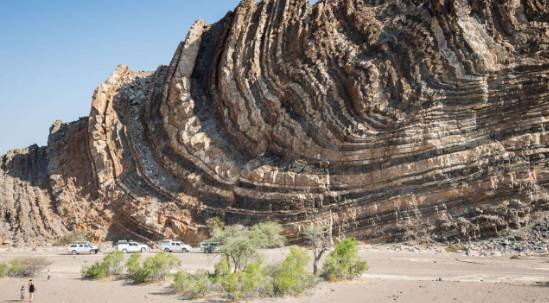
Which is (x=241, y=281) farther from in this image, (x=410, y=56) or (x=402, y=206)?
(x=410, y=56)

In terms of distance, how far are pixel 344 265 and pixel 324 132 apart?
13737 millimetres

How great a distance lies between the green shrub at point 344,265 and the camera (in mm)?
19469

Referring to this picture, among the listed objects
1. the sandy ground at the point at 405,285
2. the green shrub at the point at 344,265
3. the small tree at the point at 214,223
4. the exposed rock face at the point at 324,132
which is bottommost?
the sandy ground at the point at 405,285

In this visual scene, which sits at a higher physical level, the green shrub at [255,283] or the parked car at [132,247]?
the parked car at [132,247]

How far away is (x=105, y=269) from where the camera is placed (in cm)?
2203

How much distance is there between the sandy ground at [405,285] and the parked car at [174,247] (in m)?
5.94

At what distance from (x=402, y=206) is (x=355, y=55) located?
9976mm

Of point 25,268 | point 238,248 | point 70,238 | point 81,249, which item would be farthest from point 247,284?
point 70,238

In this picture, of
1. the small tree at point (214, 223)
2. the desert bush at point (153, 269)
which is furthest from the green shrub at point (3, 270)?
the small tree at point (214, 223)

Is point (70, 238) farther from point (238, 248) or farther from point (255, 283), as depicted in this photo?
point (255, 283)

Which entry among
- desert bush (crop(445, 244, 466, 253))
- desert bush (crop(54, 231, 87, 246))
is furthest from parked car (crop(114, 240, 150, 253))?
desert bush (crop(445, 244, 466, 253))

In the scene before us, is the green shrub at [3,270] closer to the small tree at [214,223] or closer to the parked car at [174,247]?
the parked car at [174,247]

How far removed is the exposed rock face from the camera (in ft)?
91.9

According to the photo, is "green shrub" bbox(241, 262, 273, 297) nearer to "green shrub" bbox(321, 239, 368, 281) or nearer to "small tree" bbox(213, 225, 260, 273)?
"small tree" bbox(213, 225, 260, 273)
